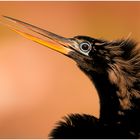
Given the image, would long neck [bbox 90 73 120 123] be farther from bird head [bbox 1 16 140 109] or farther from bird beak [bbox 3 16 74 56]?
bird beak [bbox 3 16 74 56]

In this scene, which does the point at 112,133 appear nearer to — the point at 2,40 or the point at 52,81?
the point at 52,81

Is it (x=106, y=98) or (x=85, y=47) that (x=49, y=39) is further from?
(x=106, y=98)

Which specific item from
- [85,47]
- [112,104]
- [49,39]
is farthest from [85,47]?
[112,104]

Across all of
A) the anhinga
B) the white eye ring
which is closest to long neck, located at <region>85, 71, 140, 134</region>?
the anhinga

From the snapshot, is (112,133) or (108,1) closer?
(112,133)

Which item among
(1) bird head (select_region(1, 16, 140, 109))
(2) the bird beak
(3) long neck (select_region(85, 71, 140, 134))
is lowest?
(3) long neck (select_region(85, 71, 140, 134))

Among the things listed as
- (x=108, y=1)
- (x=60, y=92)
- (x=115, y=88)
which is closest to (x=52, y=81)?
(x=60, y=92)

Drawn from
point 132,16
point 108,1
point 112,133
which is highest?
point 108,1

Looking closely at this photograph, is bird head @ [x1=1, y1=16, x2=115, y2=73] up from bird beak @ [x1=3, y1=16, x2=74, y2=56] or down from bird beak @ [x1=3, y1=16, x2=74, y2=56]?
down
